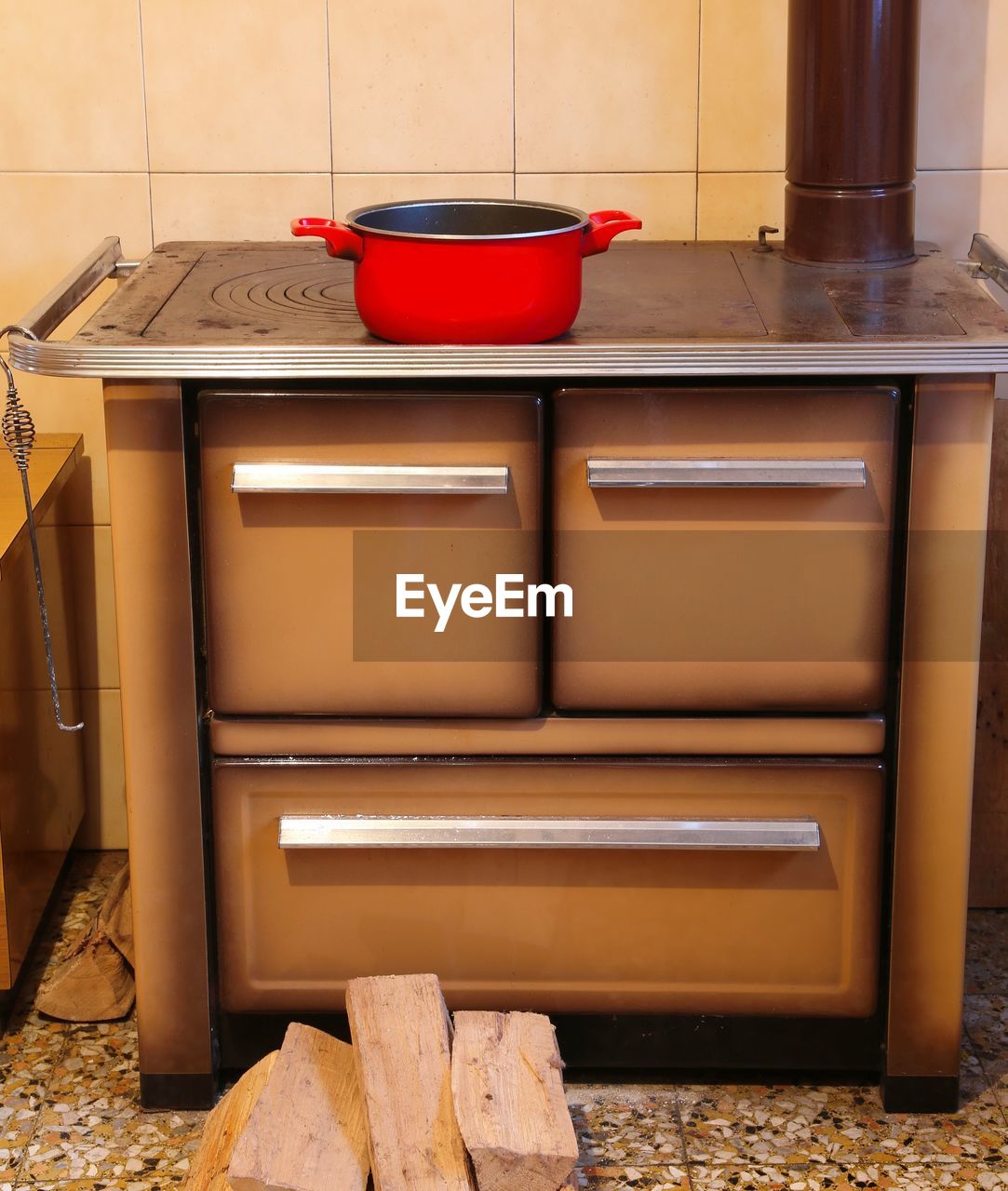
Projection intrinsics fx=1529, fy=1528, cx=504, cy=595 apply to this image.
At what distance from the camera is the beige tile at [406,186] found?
2191mm

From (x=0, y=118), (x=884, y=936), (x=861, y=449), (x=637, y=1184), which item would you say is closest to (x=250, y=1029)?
(x=637, y=1184)

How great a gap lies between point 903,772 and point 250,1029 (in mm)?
831

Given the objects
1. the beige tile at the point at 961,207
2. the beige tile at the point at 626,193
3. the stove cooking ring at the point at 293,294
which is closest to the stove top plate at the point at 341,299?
the stove cooking ring at the point at 293,294

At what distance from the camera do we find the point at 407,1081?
166 centimetres

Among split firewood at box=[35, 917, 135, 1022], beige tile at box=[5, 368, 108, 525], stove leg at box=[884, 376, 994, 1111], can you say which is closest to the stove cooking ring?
beige tile at box=[5, 368, 108, 525]

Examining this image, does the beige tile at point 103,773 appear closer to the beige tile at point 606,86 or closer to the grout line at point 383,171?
the grout line at point 383,171

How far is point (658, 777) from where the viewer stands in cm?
175

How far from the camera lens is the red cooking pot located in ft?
5.18

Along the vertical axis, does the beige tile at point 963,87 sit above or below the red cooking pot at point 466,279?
above

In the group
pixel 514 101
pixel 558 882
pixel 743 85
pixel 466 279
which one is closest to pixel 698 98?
pixel 743 85

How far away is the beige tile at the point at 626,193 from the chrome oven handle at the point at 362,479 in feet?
2.36

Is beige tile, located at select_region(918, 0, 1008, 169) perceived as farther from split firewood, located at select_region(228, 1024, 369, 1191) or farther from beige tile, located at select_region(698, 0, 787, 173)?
split firewood, located at select_region(228, 1024, 369, 1191)

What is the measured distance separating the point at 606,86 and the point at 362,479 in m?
0.84

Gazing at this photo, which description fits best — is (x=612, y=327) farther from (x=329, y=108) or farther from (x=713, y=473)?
(x=329, y=108)
